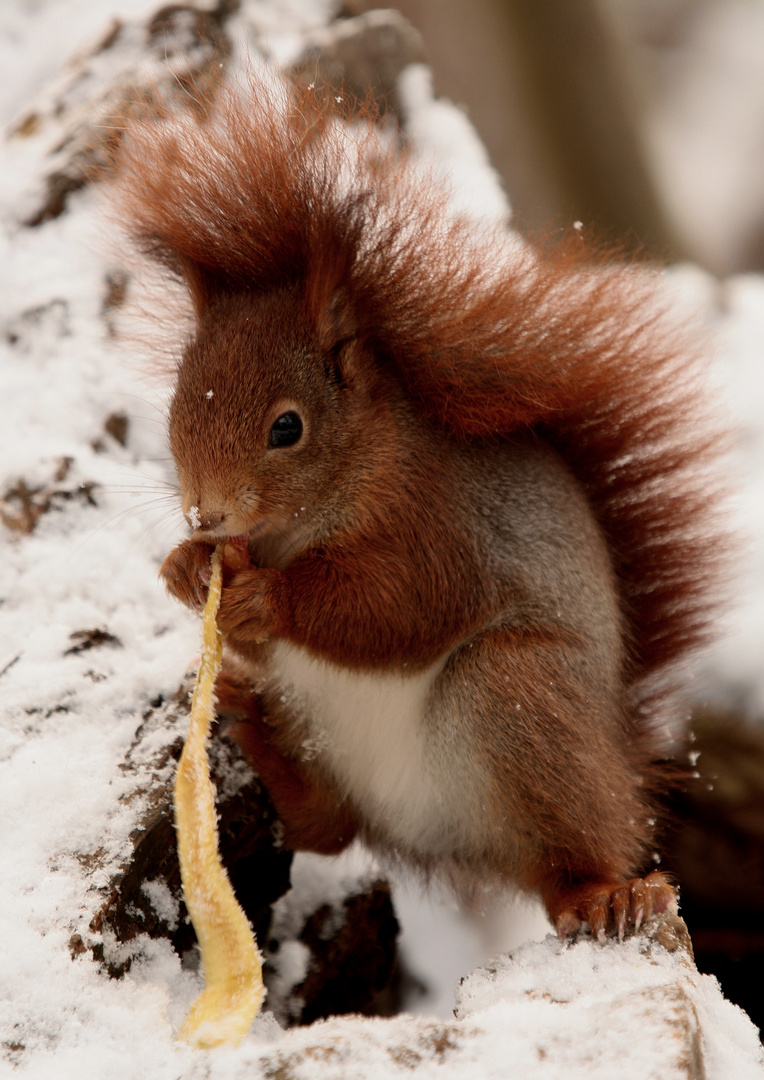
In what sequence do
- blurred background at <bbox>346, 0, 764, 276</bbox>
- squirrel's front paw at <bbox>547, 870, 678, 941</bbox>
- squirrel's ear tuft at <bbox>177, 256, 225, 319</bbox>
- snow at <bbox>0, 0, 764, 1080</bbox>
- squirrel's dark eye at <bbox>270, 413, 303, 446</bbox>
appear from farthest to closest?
blurred background at <bbox>346, 0, 764, 276</bbox> < squirrel's ear tuft at <bbox>177, 256, 225, 319</bbox> < squirrel's dark eye at <bbox>270, 413, 303, 446</bbox> < squirrel's front paw at <bbox>547, 870, 678, 941</bbox> < snow at <bbox>0, 0, 764, 1080</bbox>

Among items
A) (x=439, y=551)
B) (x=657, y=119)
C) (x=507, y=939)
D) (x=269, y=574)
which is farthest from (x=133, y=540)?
(x=657, y=119)

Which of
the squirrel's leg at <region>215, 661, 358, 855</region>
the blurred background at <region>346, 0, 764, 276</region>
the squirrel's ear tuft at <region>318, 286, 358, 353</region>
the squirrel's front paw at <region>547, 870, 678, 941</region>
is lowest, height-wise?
the squirrel's leg at <region>215, 661, 358, 855</region>

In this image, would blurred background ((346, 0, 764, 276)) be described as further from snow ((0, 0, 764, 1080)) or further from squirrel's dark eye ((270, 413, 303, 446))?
squirrel's dark eye ((270, 413, 303, 446))

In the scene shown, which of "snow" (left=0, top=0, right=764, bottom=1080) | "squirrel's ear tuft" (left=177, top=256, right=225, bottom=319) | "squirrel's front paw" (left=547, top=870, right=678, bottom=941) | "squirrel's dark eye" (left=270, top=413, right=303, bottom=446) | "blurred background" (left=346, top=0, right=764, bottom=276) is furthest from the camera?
"blurred background" (left=346, top=0, right=764, bottom=276)

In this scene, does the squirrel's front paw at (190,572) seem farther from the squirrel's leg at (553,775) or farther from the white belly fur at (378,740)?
the squirrel's leg at (553,775)

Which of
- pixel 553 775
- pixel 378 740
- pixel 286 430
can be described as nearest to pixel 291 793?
pixel 378 740

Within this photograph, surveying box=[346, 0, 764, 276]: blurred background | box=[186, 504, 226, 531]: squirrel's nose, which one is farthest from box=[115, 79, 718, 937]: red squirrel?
box=[346, 0, 764, 276]: blurred background

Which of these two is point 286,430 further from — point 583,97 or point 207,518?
point 583,97
